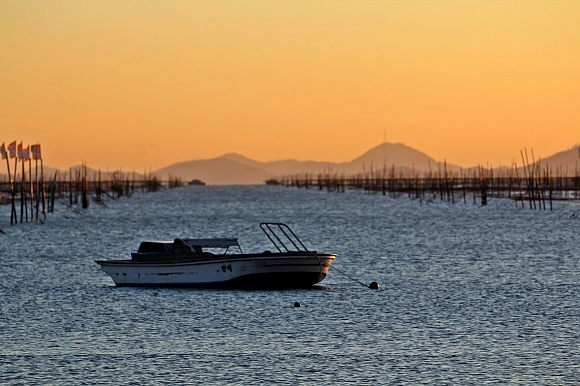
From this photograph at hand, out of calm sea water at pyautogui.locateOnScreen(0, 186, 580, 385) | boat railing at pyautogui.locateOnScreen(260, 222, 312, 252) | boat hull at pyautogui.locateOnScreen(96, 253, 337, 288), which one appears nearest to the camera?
calm sea water at pyautogui.locateOnScreen(0, 186, 580, 385)

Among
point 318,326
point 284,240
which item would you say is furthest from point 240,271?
point 284,240

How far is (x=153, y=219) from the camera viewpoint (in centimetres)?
11038

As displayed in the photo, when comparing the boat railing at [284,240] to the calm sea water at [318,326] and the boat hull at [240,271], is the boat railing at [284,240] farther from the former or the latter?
the calm sea water at [318,326]

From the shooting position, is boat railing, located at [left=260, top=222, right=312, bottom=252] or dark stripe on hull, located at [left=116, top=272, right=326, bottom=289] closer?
boat railing, located at [left=260, top=222, right=312, bottom=252]

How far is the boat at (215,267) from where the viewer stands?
3609 cm

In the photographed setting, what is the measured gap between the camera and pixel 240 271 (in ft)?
119

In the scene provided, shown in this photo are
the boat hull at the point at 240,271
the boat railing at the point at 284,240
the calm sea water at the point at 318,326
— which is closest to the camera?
the calm sea water at the point at 318,326

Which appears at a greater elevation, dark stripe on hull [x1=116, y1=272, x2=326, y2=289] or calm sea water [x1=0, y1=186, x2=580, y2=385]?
dark stripe on hull [x1=116, y1=272, x2=326, y2=289]

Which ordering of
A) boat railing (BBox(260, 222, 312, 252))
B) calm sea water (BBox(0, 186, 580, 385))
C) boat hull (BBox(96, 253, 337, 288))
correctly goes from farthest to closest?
1. boat hull (BBox(96, 253, 337, 288))
2. boat railing (BBox(260, 222, 312, 252))
3. calm sea water (BBox(0, 186, 580, 385))

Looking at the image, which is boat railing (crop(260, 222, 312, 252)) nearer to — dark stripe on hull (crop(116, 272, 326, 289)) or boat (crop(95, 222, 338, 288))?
boat (crop(95, 222, 338, 288))

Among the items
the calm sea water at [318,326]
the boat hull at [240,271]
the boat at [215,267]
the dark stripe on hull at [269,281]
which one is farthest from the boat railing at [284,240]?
the calm sea water at [318,326]

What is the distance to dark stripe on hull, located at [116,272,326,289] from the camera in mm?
36125

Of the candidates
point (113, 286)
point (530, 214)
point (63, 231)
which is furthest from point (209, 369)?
point (530, 214)

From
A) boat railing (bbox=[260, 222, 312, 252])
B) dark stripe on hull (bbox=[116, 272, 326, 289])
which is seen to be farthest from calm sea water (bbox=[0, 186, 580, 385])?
boat railing (bbox=[260, 222, 312, 252])
